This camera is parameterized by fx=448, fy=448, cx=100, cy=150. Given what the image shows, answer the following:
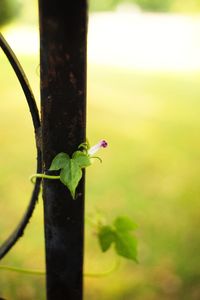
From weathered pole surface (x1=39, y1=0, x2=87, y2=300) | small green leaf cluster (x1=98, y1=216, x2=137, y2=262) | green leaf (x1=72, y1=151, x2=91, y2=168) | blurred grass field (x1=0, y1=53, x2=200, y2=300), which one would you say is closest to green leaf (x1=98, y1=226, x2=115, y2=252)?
small green leaf cluster (x1=98, y1=216, x2=137, y2=262)

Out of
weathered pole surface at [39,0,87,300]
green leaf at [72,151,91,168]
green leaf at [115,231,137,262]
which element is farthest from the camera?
green leaf at [115,231,137,262]

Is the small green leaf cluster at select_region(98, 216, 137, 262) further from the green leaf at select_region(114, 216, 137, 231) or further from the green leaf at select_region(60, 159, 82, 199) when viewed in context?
the green leaf at select_region(60, 159, 82, 199)

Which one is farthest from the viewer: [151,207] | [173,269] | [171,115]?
[171,115]

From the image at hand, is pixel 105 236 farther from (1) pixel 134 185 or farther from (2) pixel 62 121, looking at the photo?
(1) pixel 134 185

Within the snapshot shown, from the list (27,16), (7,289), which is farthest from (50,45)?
(27,16)

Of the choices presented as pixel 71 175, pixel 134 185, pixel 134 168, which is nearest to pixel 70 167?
pixel 71 175

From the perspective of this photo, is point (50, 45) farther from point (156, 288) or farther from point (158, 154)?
point (158, 154)
